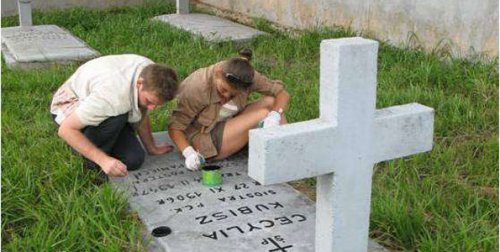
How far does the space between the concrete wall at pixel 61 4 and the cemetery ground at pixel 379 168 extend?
13.6 ft

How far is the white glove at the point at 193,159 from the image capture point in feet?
10.4

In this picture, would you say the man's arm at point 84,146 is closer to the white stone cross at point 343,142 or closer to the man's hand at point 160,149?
the man's hand at point 160,149

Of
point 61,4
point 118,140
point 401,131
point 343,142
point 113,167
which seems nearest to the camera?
point 343,142

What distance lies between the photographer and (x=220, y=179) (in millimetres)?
3090

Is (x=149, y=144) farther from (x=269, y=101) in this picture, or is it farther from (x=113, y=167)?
(x=269, y=101)

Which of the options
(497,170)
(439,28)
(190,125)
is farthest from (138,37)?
(497,170)

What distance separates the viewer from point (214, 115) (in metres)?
3.33

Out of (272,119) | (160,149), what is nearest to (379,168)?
(272,119)

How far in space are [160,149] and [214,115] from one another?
0.36 meters

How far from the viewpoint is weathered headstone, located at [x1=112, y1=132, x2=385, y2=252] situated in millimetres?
2520

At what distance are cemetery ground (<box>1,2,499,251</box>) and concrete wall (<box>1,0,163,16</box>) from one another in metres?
4.14

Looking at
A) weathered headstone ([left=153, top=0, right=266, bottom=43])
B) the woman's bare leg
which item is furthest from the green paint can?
weathered headstone ([left=153, top=0, right=266, bottom=43])

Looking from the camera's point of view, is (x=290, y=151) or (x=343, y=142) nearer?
(x=290, y=151)

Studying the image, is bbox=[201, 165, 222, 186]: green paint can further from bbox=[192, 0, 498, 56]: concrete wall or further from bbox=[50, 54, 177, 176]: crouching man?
bbox=[192, 0, 498, 56]: concrete wall
